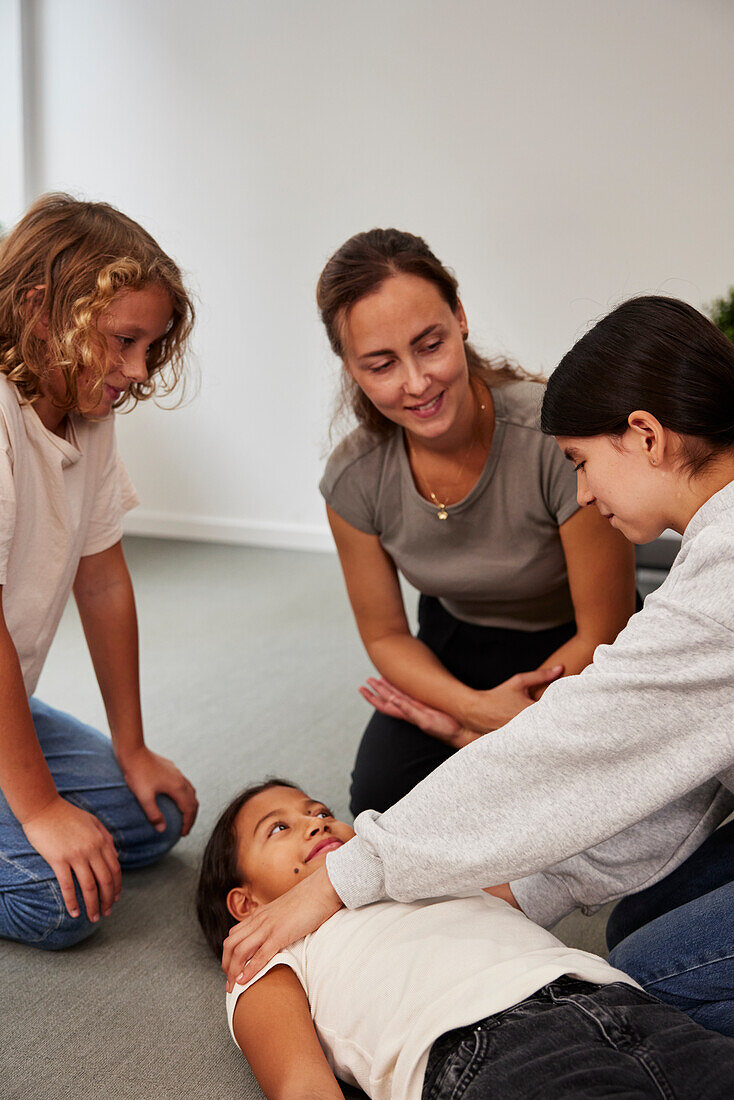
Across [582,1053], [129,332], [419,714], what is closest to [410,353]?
[129,332]

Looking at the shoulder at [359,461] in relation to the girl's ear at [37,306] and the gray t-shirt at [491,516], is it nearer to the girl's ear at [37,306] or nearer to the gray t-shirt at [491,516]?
the gray t-shirt at [491,516]

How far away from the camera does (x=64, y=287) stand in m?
1.28

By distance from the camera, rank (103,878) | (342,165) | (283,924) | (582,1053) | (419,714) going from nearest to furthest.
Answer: (582,1053) → (283,924) → (103,878) → (419,714) → (342,165)

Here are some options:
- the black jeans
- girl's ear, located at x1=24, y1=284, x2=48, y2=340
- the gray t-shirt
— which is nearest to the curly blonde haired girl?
girl's ear, located at x1=24, y1=284, x2=48, y2=340

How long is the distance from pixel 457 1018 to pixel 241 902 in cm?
47

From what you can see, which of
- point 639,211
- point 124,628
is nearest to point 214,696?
point 124,628

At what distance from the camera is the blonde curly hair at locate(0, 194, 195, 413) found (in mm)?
1272

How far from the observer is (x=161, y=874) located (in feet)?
5.16

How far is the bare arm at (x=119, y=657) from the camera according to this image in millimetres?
1576

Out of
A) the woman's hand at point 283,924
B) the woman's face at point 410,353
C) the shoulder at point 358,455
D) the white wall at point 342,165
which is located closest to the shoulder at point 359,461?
the shoulder at point 358,455

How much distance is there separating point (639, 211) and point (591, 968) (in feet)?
10.2

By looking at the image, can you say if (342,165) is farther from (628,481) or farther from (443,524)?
(628,481)

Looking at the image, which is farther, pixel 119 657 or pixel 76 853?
pixel 119 657

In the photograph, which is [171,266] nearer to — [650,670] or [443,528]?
[443,528]
